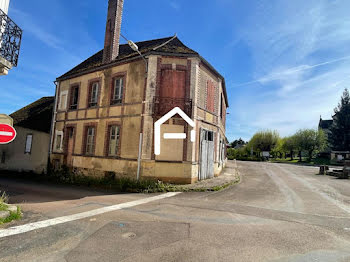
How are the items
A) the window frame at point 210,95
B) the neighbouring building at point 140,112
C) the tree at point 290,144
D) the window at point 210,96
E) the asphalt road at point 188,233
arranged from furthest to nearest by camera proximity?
the tree at point 290,144, the window at point 210,96, the window frame at point 210,95, the neighbouring building at point 140,112, the asphalt road at point 188,233

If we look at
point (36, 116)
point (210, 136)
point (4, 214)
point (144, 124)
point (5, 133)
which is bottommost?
point (4, 214)

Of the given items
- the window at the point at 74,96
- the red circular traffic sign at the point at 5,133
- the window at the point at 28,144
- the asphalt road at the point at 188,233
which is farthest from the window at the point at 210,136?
the window at the point at 28,144

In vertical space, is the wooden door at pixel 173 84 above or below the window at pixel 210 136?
above

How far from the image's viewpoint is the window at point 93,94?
13.2 metres

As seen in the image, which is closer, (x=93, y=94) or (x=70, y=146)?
(x=93, y=94)

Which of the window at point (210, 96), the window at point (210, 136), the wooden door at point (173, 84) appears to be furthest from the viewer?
the window at point (210, 136)

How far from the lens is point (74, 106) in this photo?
1441 centimetres

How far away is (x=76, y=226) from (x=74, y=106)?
1170 cm

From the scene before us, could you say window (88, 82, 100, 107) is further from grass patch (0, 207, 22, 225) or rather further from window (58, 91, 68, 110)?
grass patch (0, 207, 22, 225)

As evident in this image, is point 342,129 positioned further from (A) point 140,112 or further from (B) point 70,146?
(B) point 70,146

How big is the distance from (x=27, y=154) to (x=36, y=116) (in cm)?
312

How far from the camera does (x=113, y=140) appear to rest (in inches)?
466

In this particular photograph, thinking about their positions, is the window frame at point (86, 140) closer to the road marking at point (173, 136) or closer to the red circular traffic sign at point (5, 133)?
the road marking at point (173, 136)

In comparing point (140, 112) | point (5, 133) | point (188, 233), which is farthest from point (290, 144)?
point (5, 133)
